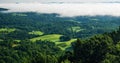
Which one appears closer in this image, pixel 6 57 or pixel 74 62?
pixel 74 62

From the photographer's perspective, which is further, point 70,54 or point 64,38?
point 64,38

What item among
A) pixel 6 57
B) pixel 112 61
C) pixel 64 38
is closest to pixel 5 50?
pixel 6 57

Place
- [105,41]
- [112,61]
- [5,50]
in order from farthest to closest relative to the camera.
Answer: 1. [5,50]
2. [105,41]
3. [112,61]

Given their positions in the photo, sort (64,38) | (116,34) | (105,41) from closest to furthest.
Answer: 1. (105,41)
2. (116,34)
3. (64,38)

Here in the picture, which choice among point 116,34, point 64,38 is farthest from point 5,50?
point 116,34

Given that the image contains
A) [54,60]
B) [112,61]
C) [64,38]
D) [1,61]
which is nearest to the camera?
[112,61]

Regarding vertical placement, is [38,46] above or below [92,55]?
below

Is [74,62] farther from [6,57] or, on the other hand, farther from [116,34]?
[6,57]

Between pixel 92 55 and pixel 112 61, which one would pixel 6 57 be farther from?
pixel 112 61

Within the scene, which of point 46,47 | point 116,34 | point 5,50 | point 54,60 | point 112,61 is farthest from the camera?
point 46,47
